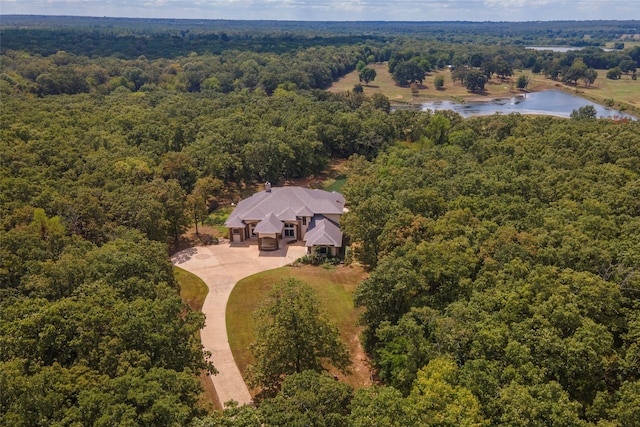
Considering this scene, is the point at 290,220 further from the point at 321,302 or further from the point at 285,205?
the point at 321,302

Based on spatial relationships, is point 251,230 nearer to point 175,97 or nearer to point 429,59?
point 175,97

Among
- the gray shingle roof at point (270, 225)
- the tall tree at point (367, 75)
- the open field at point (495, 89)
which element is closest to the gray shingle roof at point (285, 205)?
the gray shingle roof at point (270, 225)

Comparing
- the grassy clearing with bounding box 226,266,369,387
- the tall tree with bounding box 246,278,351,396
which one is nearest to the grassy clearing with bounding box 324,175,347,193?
the grassy clearing with bounding box 226,266,369,387

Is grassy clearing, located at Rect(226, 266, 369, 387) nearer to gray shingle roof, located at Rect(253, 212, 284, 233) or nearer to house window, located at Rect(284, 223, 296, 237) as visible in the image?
gray shingle roof, located at Rect(253, 212, 284, 233)

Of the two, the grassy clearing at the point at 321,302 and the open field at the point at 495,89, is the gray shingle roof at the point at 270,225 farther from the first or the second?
the open field at the point at 495,89

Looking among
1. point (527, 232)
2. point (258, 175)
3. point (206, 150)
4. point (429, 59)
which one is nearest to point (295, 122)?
point (258, 175)

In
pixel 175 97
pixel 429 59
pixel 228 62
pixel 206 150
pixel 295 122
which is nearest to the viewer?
pixel 206 150

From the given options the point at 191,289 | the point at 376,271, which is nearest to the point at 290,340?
the point at 376,271

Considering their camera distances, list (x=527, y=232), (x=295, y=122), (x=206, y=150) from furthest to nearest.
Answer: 1. (x=295, y=122)
2. (x=206, y=150)
3. (x=527, y=232)

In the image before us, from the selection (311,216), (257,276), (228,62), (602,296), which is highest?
(228,62)
